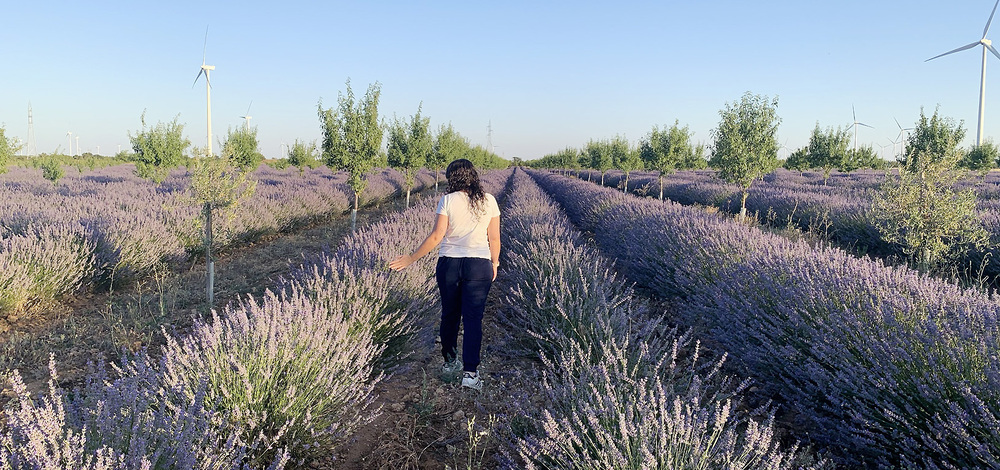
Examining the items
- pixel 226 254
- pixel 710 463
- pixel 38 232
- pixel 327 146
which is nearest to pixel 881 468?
pixel 710 463

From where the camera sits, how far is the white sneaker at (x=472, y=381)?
11.2 ft

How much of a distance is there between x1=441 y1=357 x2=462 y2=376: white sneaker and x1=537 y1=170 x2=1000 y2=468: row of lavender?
6.53 feet

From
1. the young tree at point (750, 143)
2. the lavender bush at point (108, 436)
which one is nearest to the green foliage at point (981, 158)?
the young tree at point (750, 143)

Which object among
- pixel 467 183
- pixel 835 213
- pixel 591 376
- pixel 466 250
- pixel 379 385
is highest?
pixel 467 183

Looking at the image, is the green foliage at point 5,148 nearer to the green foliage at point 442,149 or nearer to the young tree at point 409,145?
the young tree at point 409,145

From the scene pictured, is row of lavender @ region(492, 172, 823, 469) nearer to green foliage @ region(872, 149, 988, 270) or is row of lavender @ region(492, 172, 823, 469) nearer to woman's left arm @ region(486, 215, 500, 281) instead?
woman's left arm @ region(486, 215, 500, 281)

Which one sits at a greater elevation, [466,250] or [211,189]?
[211,189]

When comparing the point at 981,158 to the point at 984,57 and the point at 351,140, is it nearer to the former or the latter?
the point at 984,57

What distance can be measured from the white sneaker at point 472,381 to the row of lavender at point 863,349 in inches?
71.8

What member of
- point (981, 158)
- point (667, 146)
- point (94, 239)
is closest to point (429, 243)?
point (94, 239)

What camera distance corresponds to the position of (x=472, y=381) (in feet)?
11.2

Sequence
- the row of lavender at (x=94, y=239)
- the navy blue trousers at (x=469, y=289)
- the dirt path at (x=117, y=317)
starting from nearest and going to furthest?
1. the navy blue trousers at (x=469, y=289)
2. the dirt path at (x=117, y=317)
3. the row of lavender at (x=94, y=239)

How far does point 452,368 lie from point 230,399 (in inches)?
66.6

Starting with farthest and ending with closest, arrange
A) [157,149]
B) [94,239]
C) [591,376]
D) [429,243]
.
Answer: [157,149] < [94,239] < [429,243] < [591,376]
